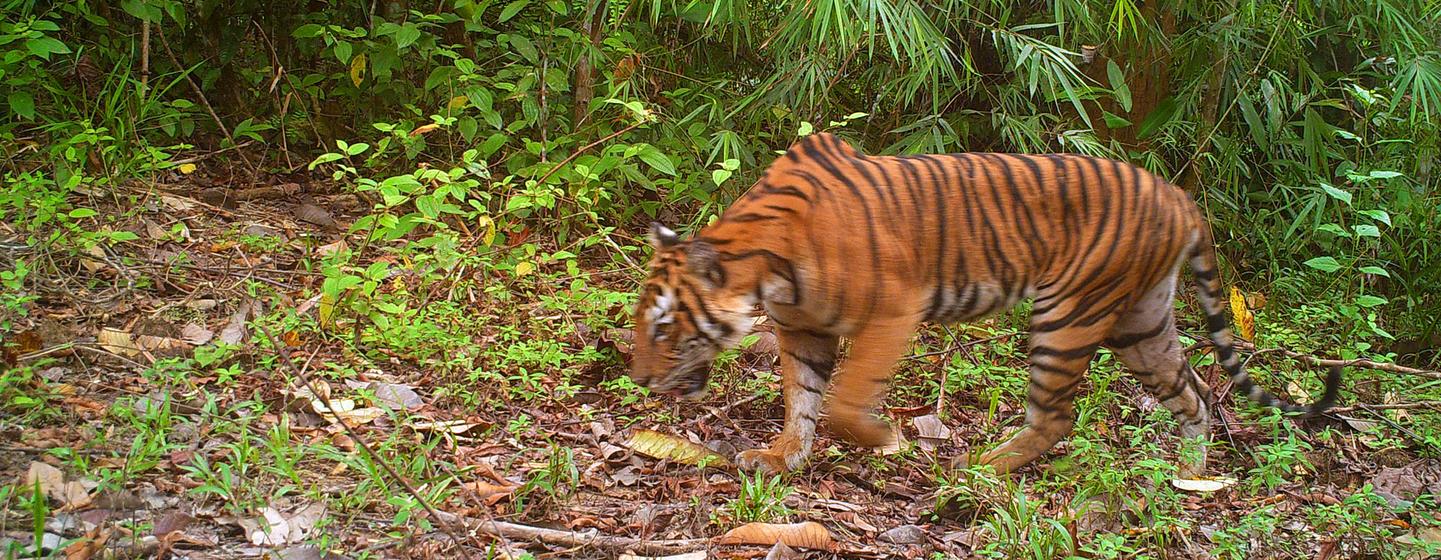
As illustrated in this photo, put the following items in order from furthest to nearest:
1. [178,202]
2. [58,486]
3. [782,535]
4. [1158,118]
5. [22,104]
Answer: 1. [1158,118]
2. [178,202]
3. [22,104]
4. [782,535]
5. [58,486]

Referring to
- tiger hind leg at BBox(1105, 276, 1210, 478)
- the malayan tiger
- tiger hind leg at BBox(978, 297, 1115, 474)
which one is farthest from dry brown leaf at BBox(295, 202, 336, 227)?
tiger hind leg at BBox(1105, 276, 1210, 478)

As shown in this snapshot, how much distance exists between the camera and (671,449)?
13.0ft

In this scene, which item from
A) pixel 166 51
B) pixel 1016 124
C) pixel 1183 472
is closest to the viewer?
pixel 1183 472

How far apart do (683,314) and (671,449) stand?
50cm

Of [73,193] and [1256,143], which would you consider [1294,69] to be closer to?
[1256,143]

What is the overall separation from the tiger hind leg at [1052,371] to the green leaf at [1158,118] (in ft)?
7.55

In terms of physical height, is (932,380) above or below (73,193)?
below

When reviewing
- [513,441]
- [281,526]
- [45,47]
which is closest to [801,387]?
[513,441]

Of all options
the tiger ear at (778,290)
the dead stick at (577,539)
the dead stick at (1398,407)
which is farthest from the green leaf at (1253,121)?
the dead stick at (577,539)

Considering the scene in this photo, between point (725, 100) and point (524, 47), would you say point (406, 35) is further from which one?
point (725, 100)

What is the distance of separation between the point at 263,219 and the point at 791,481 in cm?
289

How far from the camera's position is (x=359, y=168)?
5.78 m

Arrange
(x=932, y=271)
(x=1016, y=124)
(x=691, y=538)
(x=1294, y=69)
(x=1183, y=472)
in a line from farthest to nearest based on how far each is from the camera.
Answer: (x=1294, y=69)
(x=1016, y=124)
(x=1183, y=472)
(x=932, y=271)
(x=691, y=538)

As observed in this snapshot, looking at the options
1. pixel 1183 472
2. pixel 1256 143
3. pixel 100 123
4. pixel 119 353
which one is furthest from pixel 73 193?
pixel 1256 143
